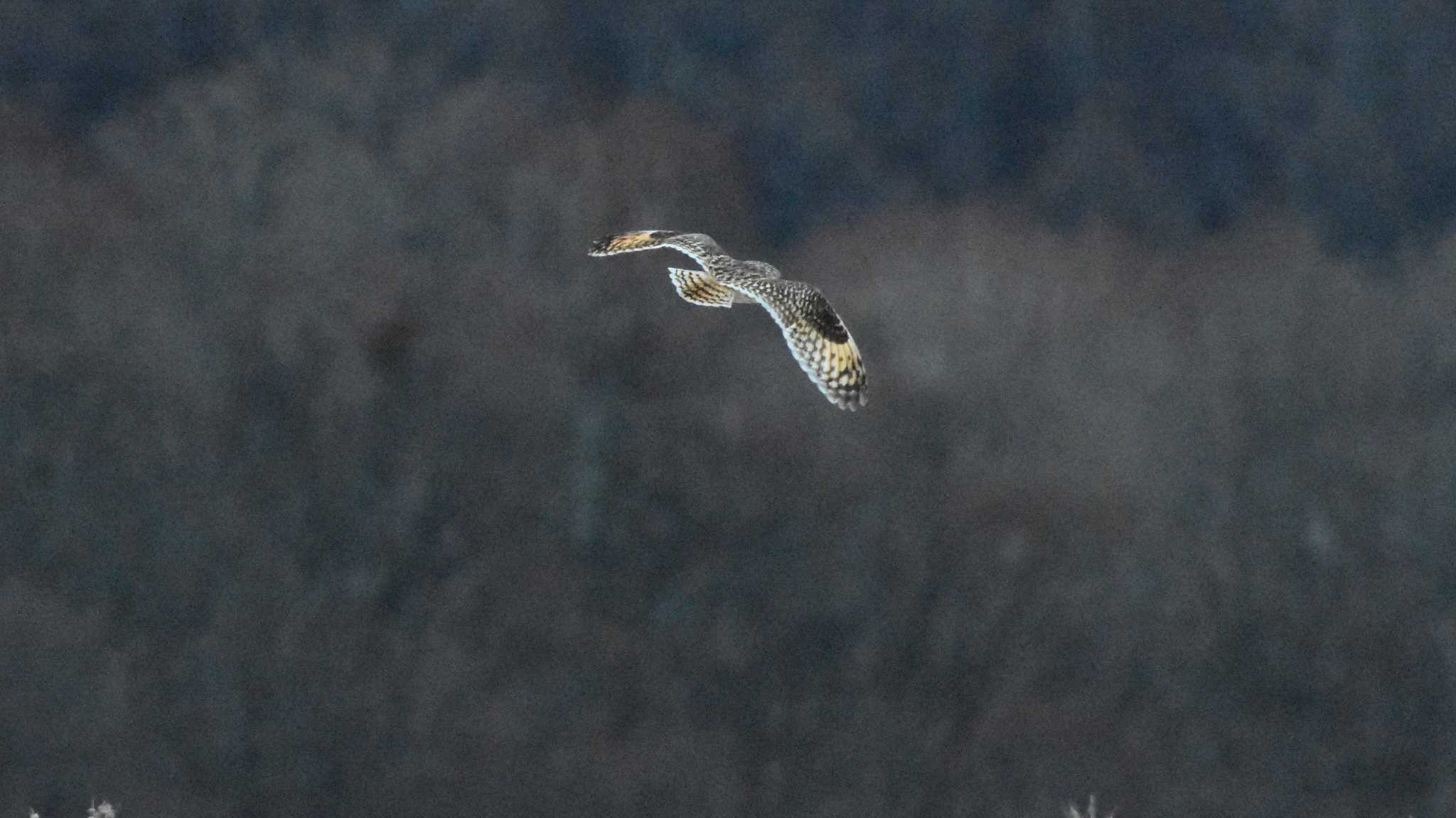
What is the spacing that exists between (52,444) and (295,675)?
10.8 feet

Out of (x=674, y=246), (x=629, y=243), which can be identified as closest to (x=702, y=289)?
(x=674, y=246)

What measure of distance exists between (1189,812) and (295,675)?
894 cm

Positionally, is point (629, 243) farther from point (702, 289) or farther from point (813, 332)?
point (813, 332)

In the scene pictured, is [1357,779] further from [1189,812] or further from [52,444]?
[52,444]

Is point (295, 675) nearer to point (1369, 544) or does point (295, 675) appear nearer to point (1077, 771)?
point (1077, 771)

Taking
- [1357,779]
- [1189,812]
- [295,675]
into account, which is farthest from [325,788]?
[1357,779]

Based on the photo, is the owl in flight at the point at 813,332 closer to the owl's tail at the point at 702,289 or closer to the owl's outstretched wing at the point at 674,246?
the owl's tail at the point at 702,289

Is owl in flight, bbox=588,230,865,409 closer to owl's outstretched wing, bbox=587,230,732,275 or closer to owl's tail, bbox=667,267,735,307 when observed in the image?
owl's tail, bbox=667,267,735,307

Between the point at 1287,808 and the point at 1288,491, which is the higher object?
the point at 1288,491

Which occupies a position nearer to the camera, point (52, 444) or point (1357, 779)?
point (52, 444)

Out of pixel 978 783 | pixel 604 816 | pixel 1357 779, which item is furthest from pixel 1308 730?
pixel 604 816

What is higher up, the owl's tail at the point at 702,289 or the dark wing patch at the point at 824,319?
the owl's tail at the point at 702,289

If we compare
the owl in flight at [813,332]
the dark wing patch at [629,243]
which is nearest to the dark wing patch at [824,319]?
the owl in flight at [813,332]

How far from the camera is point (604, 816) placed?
2695 centimetres
